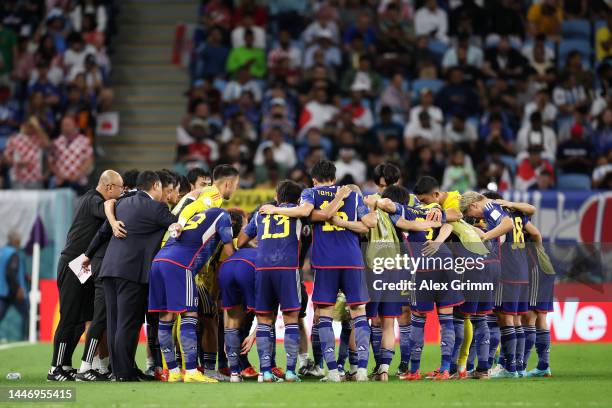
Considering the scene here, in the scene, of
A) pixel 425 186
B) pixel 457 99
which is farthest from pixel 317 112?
pixel 425 186

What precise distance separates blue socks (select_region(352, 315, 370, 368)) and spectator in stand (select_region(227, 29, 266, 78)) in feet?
38.5

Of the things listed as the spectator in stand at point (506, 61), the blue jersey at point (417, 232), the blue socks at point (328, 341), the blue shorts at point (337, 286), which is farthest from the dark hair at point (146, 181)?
the spectator in stand at point (506, 61)

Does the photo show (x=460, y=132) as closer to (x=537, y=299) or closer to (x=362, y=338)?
(x=537, y=299)

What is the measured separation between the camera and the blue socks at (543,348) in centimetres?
1306

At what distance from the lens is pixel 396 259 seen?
12.6m

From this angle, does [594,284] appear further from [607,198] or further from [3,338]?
[3,338]

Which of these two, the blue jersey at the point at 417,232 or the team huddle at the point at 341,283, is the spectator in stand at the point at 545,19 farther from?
the blue jersey at the point at 417,232

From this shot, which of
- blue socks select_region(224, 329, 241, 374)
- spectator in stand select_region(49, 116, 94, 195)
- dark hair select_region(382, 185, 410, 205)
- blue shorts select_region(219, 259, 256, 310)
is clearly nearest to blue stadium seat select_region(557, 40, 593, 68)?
spectator in stand select_region(49, 116, 94, 195)

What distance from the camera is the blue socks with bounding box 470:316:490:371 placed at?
41.0 ft

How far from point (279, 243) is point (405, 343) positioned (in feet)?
6.40

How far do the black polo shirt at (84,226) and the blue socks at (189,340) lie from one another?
1.69 metres

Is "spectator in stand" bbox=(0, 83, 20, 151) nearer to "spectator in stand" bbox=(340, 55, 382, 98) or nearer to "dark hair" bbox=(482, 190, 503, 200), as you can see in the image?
"spectator in stand" bbox=(340, 55, 382, 98)

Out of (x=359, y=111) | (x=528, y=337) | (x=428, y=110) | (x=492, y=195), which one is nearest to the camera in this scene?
(x=528, y=337)

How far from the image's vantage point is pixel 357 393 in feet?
34.9
